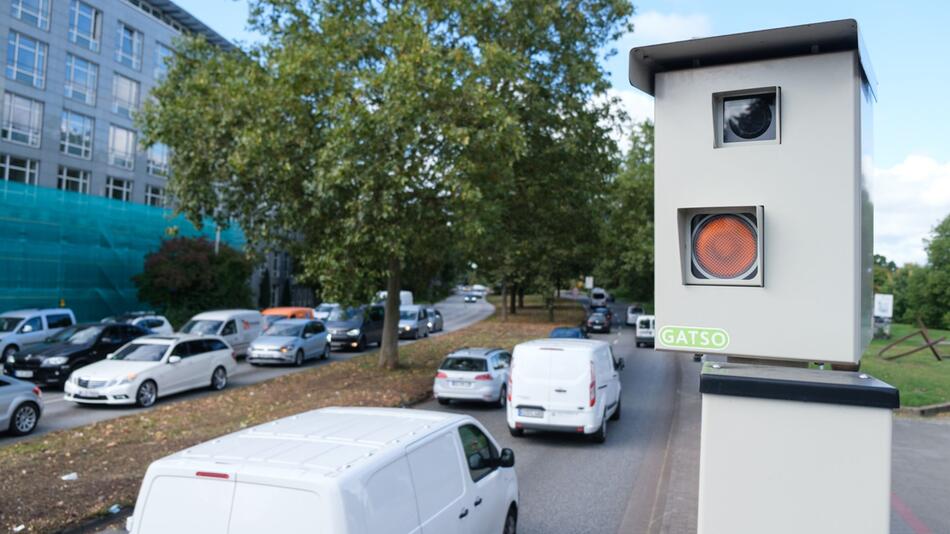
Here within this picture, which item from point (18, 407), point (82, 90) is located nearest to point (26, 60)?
point (82, 90)

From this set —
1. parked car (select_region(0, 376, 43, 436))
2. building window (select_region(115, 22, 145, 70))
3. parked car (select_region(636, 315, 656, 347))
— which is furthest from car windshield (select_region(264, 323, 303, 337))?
building window (select_region(115, 22, 145, 70))

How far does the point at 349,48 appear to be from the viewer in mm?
16734

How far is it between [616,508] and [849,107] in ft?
21.6

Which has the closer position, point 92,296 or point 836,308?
point 836,308

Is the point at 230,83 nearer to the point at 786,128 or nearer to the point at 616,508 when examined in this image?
the point at 616,508

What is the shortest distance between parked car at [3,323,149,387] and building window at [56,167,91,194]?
861 inches

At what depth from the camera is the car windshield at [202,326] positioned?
81.1ft

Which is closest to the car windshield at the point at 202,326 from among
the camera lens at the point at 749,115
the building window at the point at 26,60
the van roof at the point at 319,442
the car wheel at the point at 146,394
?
the car wheel at the point at 146,394

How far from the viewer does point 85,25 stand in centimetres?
3903

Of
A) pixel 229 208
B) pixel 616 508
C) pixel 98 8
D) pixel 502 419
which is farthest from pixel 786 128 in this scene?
pixel 98 8

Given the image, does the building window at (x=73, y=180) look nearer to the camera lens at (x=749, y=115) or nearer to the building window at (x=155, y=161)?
the building window at (x=155, y=161)

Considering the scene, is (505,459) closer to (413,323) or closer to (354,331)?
(354,331)

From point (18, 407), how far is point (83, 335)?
8.02 m

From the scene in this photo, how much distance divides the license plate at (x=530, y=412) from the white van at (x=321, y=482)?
6327 millimetres
